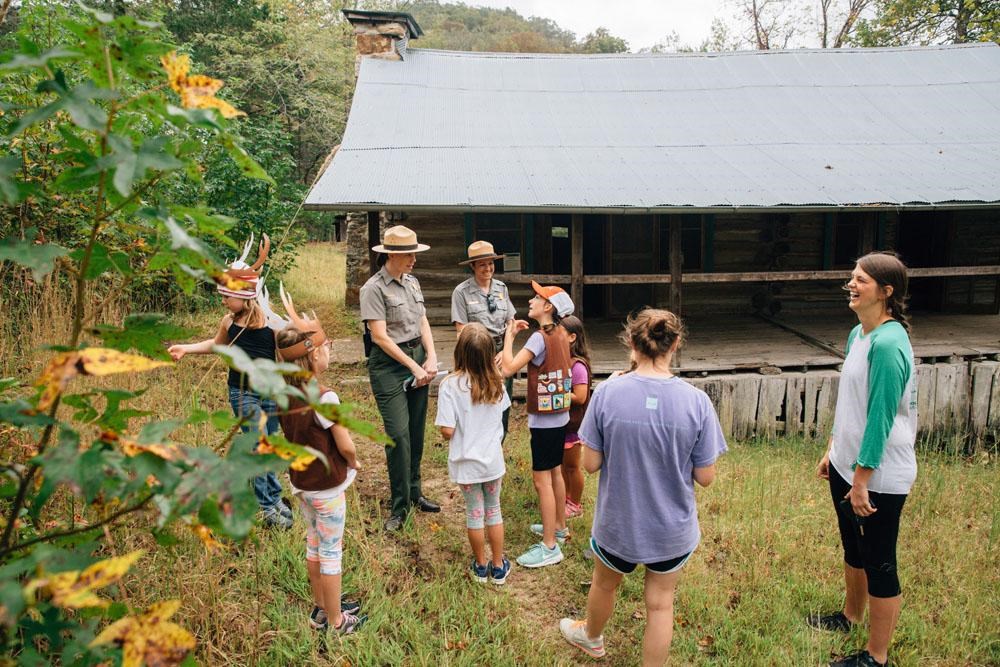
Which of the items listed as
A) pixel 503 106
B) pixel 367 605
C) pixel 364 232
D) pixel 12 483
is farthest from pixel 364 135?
pixel 12 483

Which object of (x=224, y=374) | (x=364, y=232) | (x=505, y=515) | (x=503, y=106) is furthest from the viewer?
(x=364, y=232)

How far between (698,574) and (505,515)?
1.40 meters

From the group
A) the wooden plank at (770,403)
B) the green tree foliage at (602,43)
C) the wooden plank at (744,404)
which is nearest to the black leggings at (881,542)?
Result: the wooden plank at (744,404)

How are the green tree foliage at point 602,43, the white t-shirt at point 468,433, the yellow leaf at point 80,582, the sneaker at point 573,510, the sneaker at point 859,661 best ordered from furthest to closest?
the green tree foliage at point 602,43 < the sneaker at point 573,510 < the white t-shirt at point 468,433 < the sneaker at point 859,661 < the yellow leaf at point 80,582

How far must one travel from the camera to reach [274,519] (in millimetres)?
4148

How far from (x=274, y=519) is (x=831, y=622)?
333 centimetres

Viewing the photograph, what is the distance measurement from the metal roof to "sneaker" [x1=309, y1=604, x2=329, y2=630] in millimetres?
4600

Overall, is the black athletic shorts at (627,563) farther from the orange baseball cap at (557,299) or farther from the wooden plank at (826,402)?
the wooden plank at (826,402)

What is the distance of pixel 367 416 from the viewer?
22.3 ft

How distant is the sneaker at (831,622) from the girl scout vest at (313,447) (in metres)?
2.71

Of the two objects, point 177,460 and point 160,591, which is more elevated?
point 177,460

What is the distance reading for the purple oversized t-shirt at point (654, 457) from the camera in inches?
110

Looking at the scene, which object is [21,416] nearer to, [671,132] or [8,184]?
[8,184]

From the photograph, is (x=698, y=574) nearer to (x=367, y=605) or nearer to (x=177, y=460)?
(x=367, y=605)
